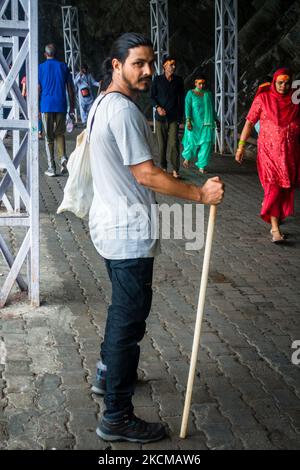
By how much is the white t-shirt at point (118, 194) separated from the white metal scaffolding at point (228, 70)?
44.7 feet

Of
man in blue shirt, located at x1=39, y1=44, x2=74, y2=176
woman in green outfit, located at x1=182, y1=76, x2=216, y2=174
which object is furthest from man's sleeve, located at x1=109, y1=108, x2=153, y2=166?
woman in green outfit, located at x1=182, y1=76, x2=216, y2=174

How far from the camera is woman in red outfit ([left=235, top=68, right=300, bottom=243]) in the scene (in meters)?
8.52

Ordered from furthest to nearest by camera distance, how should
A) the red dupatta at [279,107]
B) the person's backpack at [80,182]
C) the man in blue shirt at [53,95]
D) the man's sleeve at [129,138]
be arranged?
the man in blue shirt at [53,95], the red dupatta at [279,107], the person's backpack at [80,182], the man's sleeve at [129,138]

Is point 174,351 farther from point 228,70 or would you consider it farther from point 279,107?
point 228,70

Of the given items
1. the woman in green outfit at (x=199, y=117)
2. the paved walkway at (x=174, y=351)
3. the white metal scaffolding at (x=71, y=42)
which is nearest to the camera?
the paved walkway at (x=174, y=351)

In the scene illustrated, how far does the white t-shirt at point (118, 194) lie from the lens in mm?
3703

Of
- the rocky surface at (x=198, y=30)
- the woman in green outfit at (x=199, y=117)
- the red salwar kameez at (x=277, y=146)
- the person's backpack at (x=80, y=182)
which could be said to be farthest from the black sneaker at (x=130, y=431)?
the rocky surface at (x=198, y=30)

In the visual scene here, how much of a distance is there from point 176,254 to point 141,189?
4384mm

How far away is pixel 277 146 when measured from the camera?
28.5 feet

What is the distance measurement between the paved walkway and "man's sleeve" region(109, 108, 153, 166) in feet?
4.83

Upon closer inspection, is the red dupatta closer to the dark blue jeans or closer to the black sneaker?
the dark blue jeans

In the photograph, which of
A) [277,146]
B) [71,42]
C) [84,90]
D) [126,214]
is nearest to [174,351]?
[126,214]

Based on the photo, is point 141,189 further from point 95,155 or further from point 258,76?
point 258,76

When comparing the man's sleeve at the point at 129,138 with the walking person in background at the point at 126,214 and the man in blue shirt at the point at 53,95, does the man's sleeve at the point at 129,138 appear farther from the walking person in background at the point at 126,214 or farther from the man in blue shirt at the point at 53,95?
the man in blue shirt at the point at 53,95
